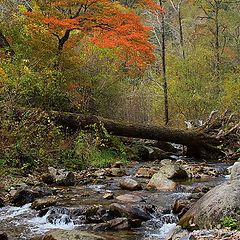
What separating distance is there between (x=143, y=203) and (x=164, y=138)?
6507mm

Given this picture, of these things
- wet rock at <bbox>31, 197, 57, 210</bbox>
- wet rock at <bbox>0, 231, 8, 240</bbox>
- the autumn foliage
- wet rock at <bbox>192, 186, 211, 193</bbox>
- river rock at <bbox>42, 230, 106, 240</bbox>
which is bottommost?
wet rock at <bbox>0, 231, 8, 240</bbox>

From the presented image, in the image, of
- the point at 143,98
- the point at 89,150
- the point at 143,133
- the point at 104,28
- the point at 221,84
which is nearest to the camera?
the point at 89,150

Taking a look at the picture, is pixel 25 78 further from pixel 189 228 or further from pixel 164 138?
pixel 189 228

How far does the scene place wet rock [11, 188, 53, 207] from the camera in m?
9.12

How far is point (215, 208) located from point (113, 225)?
5.98ft

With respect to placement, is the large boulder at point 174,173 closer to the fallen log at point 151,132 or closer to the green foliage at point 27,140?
the fallen log at point 151,132

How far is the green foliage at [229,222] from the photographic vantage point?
6.06 m

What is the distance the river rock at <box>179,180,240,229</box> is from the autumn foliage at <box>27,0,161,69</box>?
1022 centimetres

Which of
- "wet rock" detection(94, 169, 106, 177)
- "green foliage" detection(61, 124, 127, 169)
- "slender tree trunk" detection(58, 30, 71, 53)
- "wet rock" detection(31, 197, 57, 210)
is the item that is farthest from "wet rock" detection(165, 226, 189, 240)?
"slender tree trunk" detection(58, 30, 71, 53)

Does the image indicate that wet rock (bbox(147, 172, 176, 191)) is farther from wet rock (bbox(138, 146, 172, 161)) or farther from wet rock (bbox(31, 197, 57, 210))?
wet rock (bbox(138, 146, 172, 161))

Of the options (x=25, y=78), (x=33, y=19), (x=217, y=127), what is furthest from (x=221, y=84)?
(x=25, y=78)

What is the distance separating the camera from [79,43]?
59.7ft

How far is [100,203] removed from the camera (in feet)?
29.3

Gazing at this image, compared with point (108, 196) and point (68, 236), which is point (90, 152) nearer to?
point (108, 196)
